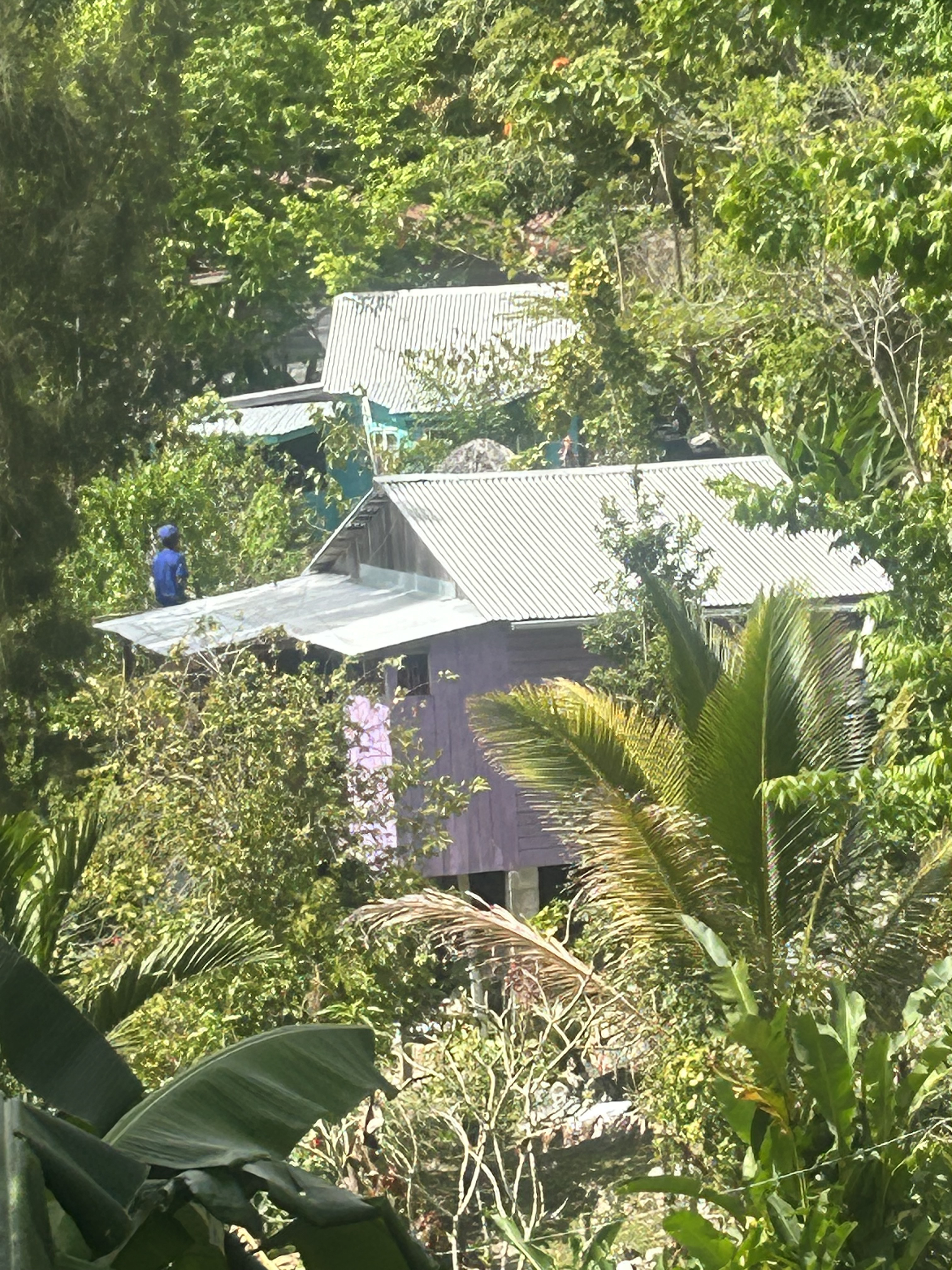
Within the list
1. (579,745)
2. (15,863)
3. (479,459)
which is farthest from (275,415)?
(15,863)

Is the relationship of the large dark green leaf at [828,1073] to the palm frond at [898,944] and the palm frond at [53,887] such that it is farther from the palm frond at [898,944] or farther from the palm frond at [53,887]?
the palm frond at [53,887]

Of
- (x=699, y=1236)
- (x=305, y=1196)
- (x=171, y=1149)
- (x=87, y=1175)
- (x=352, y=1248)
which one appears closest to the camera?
(x=87, y=1175)

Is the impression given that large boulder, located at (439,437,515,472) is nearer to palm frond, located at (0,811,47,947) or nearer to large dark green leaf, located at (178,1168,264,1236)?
palm frond, located at (0,811,47,947)

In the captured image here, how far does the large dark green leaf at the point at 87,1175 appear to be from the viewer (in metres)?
2.52

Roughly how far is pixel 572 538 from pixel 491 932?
4255 mm

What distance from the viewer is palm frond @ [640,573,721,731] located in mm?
7996

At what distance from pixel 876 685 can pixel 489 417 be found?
10288mm

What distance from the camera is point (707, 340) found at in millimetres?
13453

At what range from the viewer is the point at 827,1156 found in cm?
642

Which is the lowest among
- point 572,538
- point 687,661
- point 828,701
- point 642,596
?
point 828,701

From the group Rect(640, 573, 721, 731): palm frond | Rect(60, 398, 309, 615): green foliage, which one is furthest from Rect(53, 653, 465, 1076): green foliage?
Rect(60, 398, 309, 615): green foliage

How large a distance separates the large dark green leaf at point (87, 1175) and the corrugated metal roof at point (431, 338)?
53.7ft

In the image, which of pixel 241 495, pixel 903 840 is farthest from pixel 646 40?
pixel 903 840

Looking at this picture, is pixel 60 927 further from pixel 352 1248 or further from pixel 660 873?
pixel 352 1248
